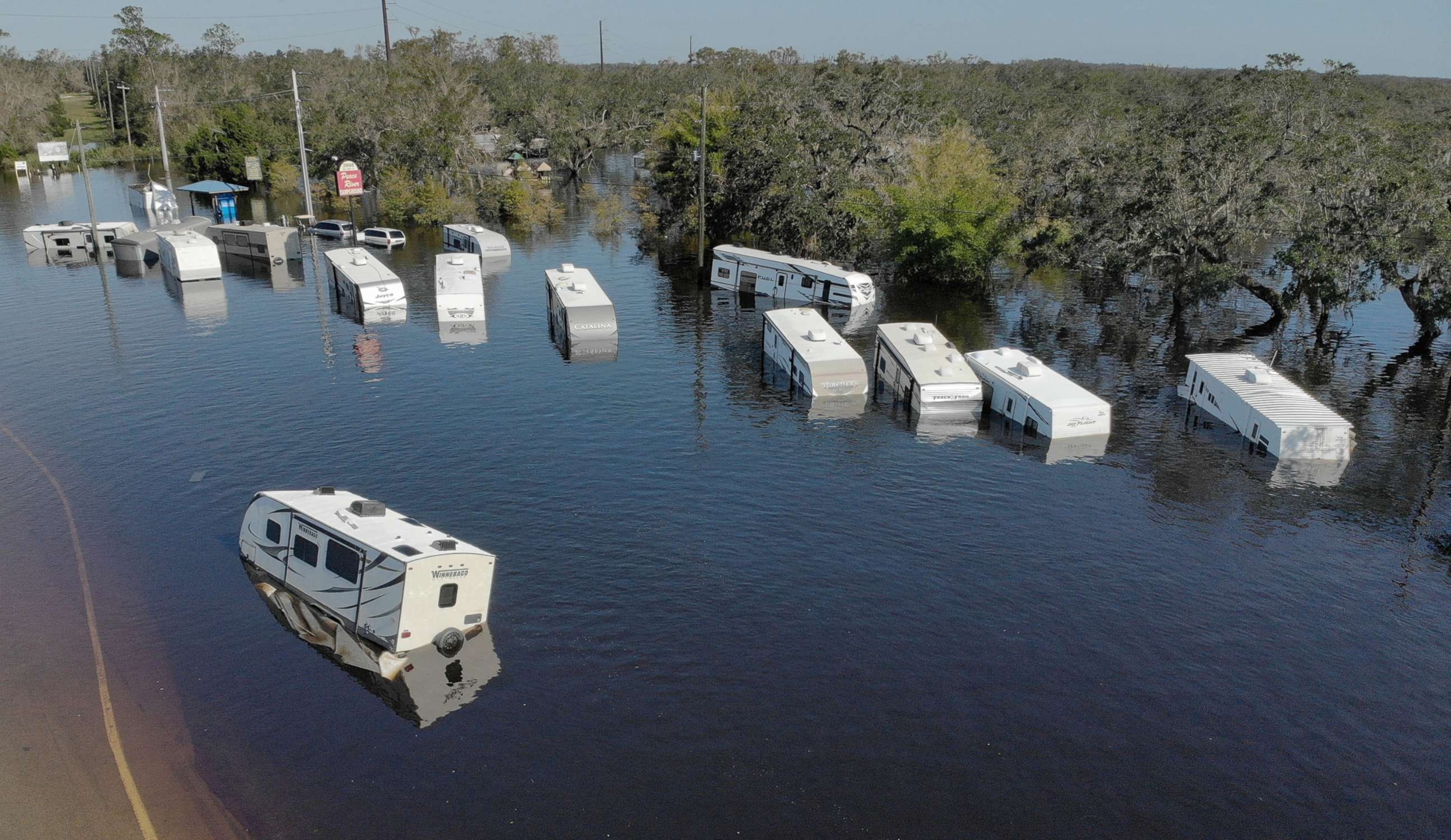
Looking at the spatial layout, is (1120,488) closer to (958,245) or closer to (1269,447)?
(1269,447)

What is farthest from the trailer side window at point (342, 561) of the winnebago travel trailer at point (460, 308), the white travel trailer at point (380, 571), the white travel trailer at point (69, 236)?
the white travel trailer at point (69, 236)

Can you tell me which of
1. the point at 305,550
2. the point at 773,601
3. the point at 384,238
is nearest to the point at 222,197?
the point at 384,238

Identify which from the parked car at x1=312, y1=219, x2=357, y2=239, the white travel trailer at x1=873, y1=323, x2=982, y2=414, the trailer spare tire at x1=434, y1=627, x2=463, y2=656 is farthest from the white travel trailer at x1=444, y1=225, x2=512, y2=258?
the trailer spare tire at x1=434, y1=627, x2=463, y2=656

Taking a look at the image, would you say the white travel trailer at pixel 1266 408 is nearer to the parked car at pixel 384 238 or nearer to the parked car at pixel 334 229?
the parked car at pixel 384 238

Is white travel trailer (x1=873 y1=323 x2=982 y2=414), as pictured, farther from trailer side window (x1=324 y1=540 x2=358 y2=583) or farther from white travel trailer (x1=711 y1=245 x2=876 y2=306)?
trailer side window (x1=324 y1=540 x2=358 y2=583)

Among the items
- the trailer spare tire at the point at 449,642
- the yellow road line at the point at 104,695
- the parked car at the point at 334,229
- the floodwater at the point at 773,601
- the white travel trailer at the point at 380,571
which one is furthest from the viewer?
the parked car at the point at 334,229

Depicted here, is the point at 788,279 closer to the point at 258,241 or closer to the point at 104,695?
the point at 258,241

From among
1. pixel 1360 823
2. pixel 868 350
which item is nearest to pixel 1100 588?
pixel 1360 823
